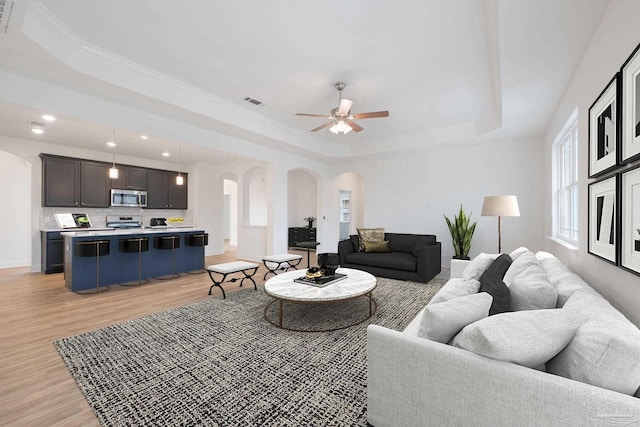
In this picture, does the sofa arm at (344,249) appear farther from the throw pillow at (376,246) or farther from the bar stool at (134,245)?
the bar stool at (134,245)

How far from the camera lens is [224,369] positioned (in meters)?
2.08

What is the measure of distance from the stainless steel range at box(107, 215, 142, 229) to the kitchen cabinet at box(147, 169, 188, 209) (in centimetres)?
45

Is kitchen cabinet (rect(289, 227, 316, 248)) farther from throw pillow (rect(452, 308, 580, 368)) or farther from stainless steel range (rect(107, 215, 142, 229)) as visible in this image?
throw pillow (rect(452, 308, 580, 368))

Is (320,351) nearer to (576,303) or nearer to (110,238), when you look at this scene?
(576,303)

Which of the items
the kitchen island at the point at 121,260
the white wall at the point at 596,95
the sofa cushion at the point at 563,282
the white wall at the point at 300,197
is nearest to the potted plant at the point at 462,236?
the white wall at the point at 596,95

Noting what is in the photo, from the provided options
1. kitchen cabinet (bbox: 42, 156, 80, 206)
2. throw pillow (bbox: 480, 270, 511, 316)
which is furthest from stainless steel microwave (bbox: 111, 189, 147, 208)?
throw pillow (bbox: 480, 270, 511, 316)

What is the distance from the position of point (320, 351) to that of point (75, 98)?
12.9 feet

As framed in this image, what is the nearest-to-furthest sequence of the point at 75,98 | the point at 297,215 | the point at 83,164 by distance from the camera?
the point at 75,98 < the point at 83,164 < the point at 297,215

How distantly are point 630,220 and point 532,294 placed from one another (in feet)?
1.99

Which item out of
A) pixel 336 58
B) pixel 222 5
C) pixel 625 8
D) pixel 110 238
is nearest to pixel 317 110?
pixel 336 58

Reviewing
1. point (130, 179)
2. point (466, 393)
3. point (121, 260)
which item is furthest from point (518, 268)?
point (130, 179)

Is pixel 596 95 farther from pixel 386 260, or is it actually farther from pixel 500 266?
pixel 386 260

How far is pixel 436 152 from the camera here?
611 centimetres

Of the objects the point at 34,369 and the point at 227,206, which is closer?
the point at 34,369
